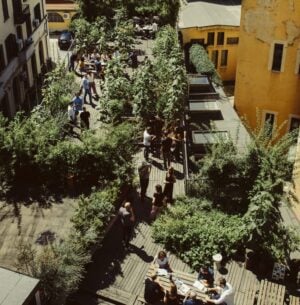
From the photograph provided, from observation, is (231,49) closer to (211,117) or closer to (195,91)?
(195,91)

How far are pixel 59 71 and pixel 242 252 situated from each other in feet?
50.8

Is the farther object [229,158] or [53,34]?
[53,34]

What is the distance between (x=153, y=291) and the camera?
46.0 feet

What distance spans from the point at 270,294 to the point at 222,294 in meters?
1.70

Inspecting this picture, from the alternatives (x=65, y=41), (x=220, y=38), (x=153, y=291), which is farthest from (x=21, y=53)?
(x=153, y=291)

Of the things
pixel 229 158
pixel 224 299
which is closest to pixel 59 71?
pixel 229 158

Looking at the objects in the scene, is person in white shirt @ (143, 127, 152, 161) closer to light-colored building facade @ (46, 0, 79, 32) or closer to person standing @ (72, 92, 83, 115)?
person standing @ (72, 92, 83, 115)

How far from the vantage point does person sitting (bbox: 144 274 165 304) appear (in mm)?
13969

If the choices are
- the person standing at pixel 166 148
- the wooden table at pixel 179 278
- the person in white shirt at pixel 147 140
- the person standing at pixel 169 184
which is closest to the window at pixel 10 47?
the person in white shirt at pixel 147 140

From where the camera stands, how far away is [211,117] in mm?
26109

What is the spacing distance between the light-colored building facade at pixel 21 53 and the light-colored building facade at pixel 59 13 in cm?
1330

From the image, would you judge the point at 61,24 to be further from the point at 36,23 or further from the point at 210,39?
the point at 210,39

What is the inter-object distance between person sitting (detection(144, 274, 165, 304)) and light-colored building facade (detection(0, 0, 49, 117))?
63.9ft

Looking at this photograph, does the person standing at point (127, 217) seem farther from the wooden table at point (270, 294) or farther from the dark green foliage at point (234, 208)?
the wooden table at point (270, 294)
